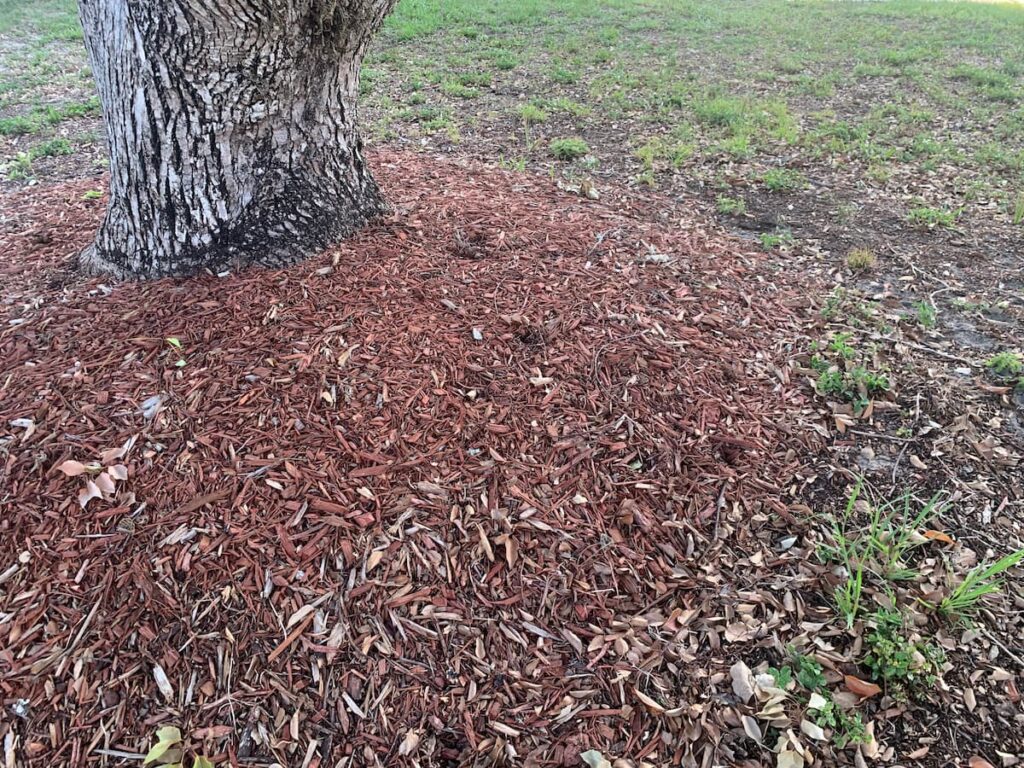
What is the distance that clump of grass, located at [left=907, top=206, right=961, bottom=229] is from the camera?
4578 mm

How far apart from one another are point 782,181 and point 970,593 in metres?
4.00

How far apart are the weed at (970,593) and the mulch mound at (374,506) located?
0.63m

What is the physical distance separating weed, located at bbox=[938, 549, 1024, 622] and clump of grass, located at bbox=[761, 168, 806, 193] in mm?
3779

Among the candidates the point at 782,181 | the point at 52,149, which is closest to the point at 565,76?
the point at 782,181

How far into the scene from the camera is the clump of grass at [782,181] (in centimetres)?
513

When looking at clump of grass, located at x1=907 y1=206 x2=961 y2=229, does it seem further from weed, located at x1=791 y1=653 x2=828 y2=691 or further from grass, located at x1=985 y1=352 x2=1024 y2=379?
weed, located at x1=791 y1=653 x2=828 y2=691

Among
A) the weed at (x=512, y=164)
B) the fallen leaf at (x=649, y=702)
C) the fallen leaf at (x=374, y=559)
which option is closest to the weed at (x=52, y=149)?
the weed at (x=512, y=164)

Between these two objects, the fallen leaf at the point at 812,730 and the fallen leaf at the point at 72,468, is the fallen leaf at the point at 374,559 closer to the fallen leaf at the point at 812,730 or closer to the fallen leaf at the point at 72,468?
the fallen leaf at the point at 72,468

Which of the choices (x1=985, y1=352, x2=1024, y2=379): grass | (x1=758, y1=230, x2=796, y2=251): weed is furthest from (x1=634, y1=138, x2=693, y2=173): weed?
(x1=985, y1=352, x2=1024, y2=379): grass

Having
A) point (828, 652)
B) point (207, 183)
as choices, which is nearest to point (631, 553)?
point (828, 652)

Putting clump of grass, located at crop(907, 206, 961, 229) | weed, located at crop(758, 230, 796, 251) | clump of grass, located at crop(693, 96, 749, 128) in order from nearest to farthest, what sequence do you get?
weed, located at crop(758, 230, 796, 251) < clump of grass, located at crop(907, 206, 961, 229) < clump of grass, located at crop(693, 96, 749, 128)

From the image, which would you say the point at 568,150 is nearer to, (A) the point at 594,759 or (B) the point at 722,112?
(B) the point at 722,112

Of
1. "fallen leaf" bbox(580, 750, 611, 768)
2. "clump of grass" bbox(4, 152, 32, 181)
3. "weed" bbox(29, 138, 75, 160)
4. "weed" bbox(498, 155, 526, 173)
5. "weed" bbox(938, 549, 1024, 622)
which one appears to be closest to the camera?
"fallen leaf" bbox(580, 750, 611, 768)

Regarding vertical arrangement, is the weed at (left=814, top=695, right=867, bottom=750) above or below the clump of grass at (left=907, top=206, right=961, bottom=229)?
below
